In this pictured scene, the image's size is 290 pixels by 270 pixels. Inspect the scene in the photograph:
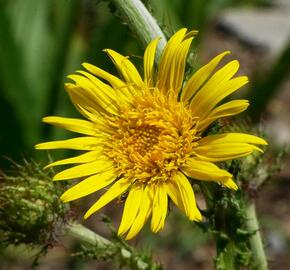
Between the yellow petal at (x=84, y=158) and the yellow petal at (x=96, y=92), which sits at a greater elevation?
the yellow petal at (x=96, y=92)

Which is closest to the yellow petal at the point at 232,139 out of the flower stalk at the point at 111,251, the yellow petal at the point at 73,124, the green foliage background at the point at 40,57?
the yellow petal at the point at 73,124

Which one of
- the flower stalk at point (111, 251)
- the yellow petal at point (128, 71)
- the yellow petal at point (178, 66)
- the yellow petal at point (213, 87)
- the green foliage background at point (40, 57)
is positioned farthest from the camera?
the green foliage background at point (40, 57)

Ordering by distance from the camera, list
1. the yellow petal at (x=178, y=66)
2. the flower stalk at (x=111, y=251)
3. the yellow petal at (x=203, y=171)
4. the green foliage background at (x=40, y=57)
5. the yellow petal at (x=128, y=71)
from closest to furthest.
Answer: the yellow petal at (x=203, y=171), the yellow petal at (x=178, y=66), the yellow petal at (x=128, y=71), the flower stalk at (x=111, y=251), the green foliage background at (x=40, y=57)

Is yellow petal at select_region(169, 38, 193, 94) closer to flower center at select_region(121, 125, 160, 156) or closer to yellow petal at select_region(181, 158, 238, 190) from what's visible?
flower center at select_region(121, 125, 160, 156)

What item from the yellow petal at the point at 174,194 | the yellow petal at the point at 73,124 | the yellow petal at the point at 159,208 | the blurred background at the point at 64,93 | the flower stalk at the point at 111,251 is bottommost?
the blurred background at the point at 64,93

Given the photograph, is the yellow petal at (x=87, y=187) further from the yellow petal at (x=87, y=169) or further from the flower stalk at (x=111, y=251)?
the flower stalk at (x=111, y=251)

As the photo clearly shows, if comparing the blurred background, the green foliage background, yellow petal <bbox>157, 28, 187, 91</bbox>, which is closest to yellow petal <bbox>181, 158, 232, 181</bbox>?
yellow petal <bbox>157, 28, 187, 91</bbox>

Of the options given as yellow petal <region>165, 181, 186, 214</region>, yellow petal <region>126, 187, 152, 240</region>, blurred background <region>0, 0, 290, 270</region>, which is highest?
yellow petal <region>165, 181, 186, 214</region>
